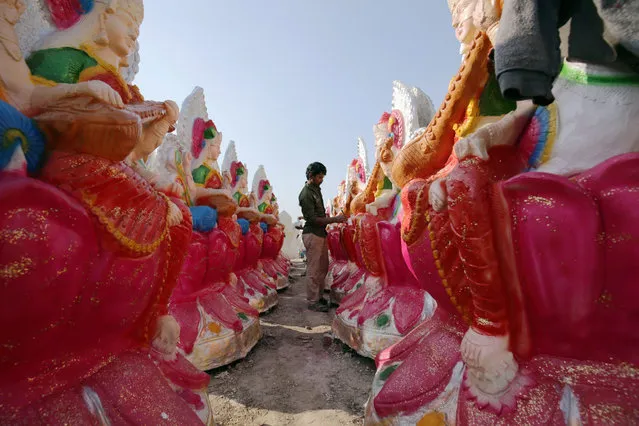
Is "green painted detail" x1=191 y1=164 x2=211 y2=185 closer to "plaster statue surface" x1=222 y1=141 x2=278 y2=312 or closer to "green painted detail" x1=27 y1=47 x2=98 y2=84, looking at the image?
"plaster statue surface" x1=222 y1=141 x2=278 y2=312

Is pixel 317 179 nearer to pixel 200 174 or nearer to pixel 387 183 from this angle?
pixel 387 183

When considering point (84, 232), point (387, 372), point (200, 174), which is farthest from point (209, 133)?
point (387, 372)

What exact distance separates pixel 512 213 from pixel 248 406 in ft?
5.91

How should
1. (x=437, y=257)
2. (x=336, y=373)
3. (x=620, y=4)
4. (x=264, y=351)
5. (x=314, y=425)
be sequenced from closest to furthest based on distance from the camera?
1. (x=620, y=4)
2. (x=437, y=257)
3. (x=314, y=425)
4. (x=336, y=373)
5. (x=264, y=351)

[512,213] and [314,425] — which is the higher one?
[512,213]

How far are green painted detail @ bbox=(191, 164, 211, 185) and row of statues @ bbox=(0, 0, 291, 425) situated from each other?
4.56 ft

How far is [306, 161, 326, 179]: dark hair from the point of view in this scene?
4.74m

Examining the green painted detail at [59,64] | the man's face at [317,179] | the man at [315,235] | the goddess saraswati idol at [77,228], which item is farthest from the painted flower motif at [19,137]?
the man's face at [317,179]

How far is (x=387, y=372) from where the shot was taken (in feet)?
5.80

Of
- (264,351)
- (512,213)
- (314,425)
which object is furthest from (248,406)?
(512,213)

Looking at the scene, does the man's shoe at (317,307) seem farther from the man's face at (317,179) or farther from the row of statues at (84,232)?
the row of statues at (84,232)

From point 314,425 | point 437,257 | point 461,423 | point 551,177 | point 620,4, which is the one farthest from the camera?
point 314,425

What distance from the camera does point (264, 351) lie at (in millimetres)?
3041

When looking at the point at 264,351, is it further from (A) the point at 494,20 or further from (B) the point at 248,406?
(A) the point at 494,20
